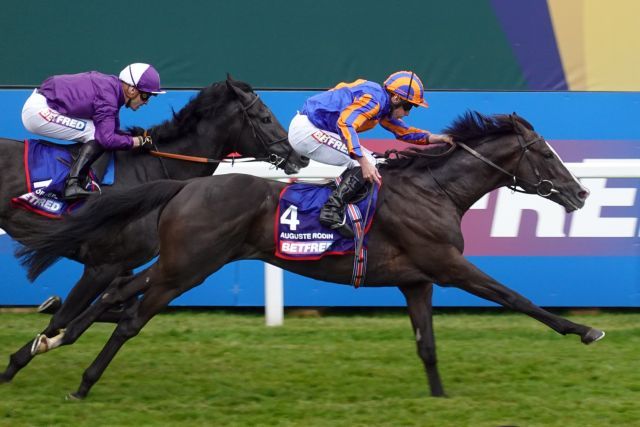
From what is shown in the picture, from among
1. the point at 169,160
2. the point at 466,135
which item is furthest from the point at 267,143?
the point at 466,135

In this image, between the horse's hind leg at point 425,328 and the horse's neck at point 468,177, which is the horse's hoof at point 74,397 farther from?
the horse's neck at point 468,177

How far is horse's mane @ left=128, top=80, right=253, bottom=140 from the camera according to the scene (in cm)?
621

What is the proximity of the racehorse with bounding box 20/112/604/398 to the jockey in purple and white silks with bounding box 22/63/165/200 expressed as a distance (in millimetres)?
429

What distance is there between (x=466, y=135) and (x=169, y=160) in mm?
1728

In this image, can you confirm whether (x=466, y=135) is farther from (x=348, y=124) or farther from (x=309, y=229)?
(x=309, y=229)

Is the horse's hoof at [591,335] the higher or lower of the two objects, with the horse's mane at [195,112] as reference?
lower

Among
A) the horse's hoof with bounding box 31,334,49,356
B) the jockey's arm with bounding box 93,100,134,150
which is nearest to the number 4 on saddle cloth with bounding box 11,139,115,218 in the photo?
the jockey's arm with bounding box 93,100,134,150

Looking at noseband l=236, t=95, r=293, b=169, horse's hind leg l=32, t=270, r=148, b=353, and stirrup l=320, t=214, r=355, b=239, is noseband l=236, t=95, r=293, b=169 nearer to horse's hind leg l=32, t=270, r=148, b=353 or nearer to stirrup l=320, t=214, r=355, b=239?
stirrup l=320, t=214, r=355, b=239

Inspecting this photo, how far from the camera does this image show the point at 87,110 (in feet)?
19.5

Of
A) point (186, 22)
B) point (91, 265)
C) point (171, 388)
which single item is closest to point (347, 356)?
point (171, 388)

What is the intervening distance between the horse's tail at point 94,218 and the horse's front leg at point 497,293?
1.44m

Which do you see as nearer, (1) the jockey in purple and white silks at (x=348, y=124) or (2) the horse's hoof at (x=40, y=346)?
(1) the jockey in purple and white silks at (x=348, y=124)

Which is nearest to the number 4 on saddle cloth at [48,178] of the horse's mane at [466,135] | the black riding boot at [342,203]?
the black riding boot at [342,203]

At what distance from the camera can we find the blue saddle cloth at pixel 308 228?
5.33 meters
